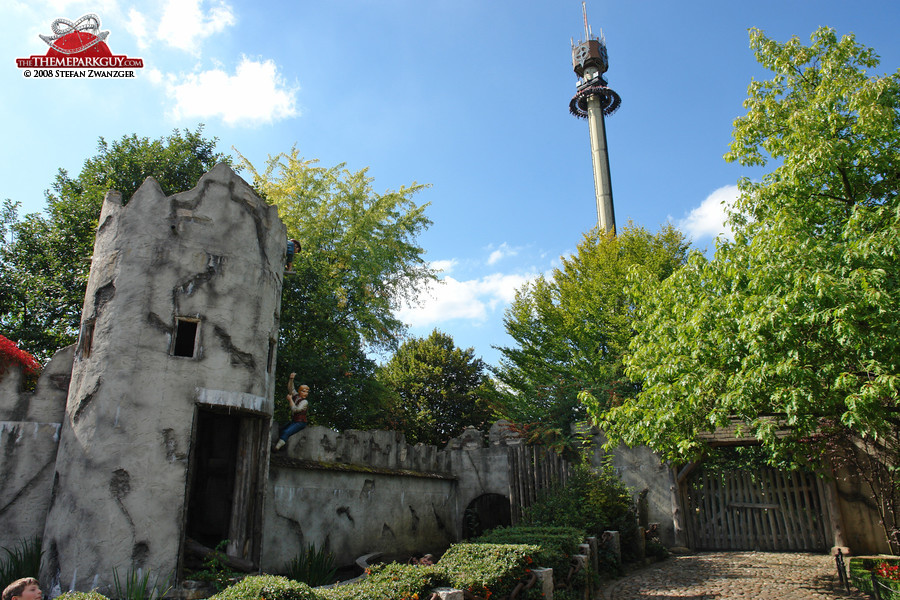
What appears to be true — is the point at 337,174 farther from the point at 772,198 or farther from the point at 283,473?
the point at 772,198

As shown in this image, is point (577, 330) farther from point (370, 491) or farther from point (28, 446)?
point (28, 446)

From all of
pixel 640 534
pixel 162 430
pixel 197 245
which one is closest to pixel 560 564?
pixel 640 534

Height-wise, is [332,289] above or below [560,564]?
above

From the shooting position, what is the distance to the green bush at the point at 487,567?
5926 millimetres

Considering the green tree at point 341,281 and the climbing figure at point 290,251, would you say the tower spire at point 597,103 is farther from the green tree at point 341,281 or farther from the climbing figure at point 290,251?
the climbing figure at point 290,251

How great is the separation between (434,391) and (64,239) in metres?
16.6

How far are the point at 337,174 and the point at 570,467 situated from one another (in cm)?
1396

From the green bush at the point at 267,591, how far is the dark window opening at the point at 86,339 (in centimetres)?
634

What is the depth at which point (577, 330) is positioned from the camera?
2108 cm

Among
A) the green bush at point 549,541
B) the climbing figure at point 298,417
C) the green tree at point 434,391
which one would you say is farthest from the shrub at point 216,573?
the green tree at point 434,391

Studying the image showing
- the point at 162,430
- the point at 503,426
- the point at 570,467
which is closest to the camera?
the point at 162,430

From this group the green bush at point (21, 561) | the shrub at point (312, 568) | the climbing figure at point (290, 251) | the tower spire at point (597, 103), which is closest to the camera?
the green bush at point (21, 561)

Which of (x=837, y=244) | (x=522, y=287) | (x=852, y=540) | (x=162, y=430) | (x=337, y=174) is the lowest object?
(x=852, y=540)

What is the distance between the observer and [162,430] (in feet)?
28.9
